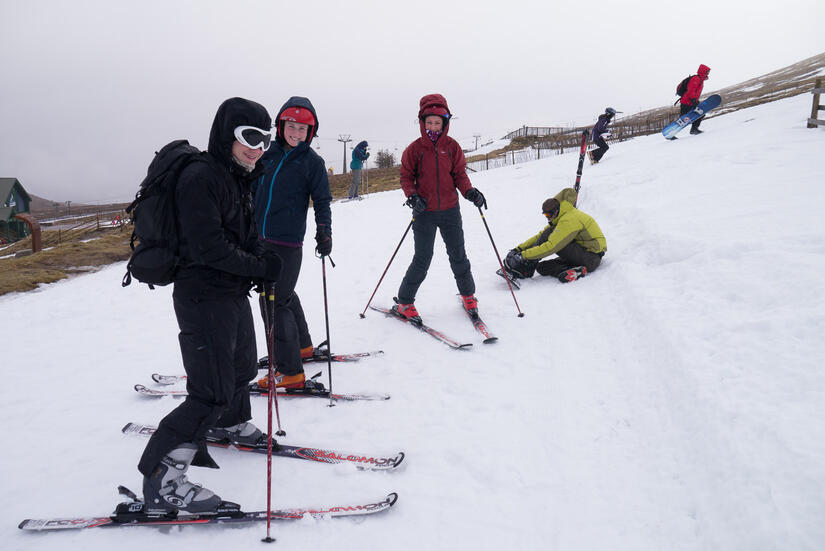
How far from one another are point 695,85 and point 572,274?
12.7m

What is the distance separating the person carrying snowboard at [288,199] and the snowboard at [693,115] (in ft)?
50.8

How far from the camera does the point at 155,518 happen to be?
7.72 feet

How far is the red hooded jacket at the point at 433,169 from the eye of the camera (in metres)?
4.75

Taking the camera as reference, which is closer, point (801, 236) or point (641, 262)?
point (801, 236)

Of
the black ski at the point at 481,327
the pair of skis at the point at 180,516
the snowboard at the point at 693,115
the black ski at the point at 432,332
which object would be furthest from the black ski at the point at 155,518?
the snowboard at the point at 693,115

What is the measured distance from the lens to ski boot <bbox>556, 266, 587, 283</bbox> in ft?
20.3

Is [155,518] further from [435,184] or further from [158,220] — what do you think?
[435,184]

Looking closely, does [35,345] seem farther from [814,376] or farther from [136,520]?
[814,376]

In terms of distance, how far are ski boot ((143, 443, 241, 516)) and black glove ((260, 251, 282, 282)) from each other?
3.46 ft

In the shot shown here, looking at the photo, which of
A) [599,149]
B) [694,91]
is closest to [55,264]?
[599,149]

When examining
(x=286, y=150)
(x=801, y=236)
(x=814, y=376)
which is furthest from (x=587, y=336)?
(x=286, y=150)

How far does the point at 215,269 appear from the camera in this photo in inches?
91.0

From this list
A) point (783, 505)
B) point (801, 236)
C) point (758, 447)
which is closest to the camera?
point (783, 505)

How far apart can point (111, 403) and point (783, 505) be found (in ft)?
16.2
